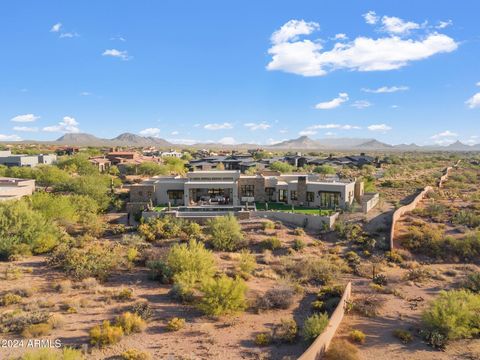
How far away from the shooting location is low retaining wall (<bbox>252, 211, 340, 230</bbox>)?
34.8 meters

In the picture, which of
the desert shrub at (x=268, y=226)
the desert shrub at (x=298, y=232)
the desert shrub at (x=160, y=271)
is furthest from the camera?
the desert shrub at (x=268, y=226)

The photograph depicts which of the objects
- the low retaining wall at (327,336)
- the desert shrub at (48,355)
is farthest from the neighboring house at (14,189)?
the low retaining wall at (327,336)

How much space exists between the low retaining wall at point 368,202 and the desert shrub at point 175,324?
25593 mm

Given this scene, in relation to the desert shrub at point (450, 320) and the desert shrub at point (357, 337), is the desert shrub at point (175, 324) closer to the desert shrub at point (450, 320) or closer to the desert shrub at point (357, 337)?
the desert shrub at point (357, 337)

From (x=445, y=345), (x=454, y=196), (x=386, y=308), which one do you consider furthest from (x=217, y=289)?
(x=454, y=196)

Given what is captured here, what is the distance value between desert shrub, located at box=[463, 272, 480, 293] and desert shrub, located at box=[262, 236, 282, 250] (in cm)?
1347

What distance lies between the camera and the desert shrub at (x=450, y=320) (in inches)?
714

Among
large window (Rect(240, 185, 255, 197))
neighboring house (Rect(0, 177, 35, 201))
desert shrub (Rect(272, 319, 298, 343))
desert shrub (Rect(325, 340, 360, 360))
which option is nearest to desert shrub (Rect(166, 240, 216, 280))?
desert shrub (Rect(272, 319, 298, 343))

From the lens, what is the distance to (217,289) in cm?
2047

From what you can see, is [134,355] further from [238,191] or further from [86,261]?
[238,191]

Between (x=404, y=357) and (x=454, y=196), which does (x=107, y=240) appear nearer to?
(x=404, y=357)

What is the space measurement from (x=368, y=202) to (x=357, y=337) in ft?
77.6

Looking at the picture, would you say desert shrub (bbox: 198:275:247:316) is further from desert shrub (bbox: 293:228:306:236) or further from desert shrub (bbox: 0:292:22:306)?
desert shrub (bbox: 293:228:306:236)

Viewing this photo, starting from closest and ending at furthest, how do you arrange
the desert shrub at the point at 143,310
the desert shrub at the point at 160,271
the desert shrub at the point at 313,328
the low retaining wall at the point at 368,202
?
the desert shrub at the point at 313,328 < the desert shrub at the point at 143,310 < the desert shrub at the point at 160,271 < the low retaining wall at the point at 368,202
